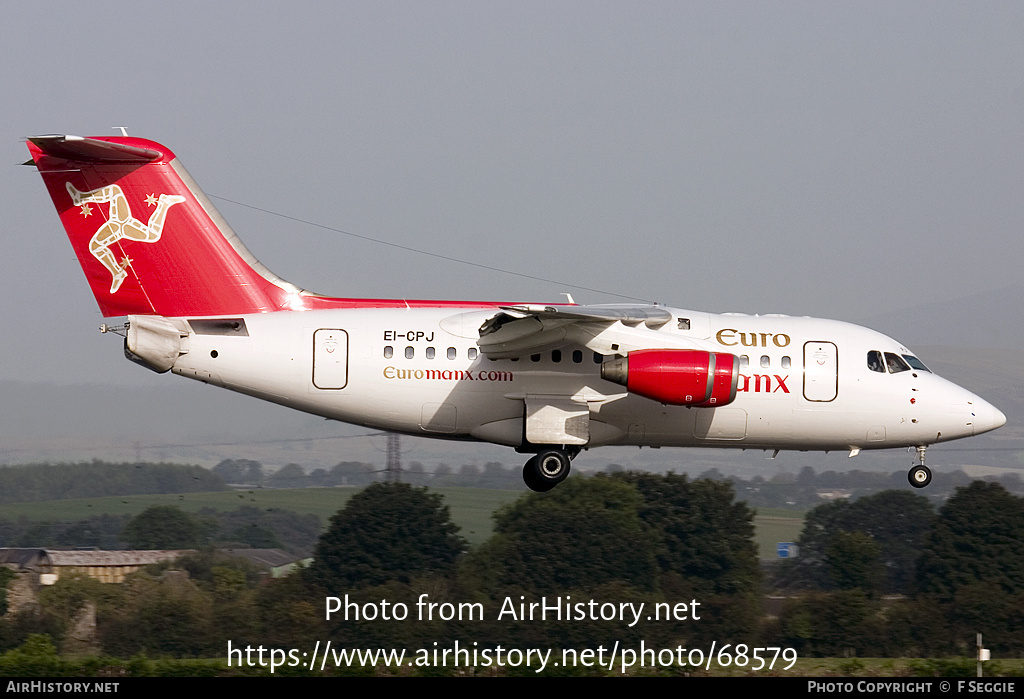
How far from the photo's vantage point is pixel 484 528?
216 feet

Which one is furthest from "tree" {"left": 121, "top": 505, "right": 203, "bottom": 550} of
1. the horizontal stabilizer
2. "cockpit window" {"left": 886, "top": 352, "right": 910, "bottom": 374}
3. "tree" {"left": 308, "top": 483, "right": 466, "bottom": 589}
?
"cockpit window" {"left": 886, "top": 352, "right": 910, "bottom": 374}

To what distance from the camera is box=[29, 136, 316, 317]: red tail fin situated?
25.6 meters

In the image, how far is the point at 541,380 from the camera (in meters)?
25.2

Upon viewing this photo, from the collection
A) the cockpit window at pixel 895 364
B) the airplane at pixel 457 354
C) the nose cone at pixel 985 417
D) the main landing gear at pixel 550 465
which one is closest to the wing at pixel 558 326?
the airplane at pixel 457 354

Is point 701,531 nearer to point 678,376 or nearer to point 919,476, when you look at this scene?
point 919,476

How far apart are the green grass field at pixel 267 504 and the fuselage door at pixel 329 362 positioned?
45.9m

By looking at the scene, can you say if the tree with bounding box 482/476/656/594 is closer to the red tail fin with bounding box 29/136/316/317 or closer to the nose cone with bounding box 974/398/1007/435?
the nose cone with bounding box 974/398/1007/435

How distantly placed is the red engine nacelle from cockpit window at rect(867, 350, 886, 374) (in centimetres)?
408

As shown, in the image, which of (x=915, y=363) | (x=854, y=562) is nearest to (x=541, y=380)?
(x=915, y=363)

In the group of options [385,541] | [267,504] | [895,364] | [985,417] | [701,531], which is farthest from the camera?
[267,504]

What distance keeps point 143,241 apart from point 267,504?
58825 millimetres

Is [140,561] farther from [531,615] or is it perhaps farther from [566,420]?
[566,420]
